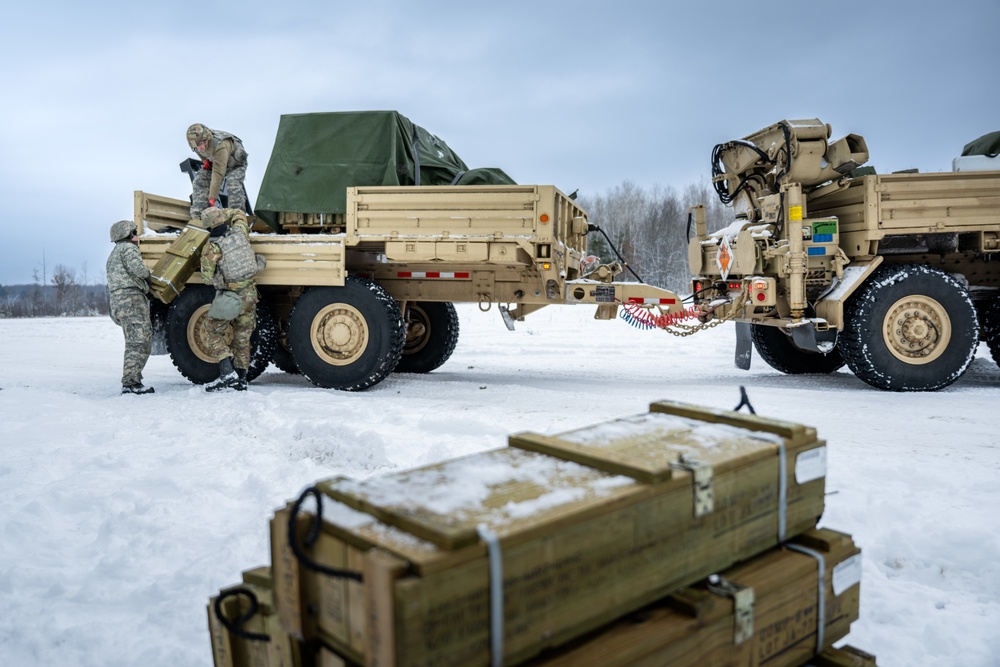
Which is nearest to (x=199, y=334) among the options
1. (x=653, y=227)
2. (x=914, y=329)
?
(x=914, y=329)

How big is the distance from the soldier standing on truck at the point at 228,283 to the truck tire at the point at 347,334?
50cm

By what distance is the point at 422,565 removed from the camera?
1.35 metres

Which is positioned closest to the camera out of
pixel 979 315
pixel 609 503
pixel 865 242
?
pixel 609 503

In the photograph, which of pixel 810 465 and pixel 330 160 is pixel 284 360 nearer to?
pixel 330 160

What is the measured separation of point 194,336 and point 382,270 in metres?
2.12

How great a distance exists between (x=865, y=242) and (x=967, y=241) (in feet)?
4.12

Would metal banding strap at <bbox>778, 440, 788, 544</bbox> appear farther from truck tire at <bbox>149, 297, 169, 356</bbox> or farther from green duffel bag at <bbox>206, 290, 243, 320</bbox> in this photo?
truck tire at <bbox>149, 297, 169, 356</bbox>

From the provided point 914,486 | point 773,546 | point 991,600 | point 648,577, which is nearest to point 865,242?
point 914,486

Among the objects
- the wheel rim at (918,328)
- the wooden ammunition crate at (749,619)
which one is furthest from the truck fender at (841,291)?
the wooden ammunition crate at (749,619)

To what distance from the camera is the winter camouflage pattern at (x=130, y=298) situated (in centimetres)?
744

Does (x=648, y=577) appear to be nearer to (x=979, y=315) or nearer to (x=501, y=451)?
(x=501, y=451)

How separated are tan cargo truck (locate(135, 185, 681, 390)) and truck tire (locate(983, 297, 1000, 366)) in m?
3.60

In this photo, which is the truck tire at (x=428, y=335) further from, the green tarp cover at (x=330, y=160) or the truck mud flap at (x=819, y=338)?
the truck mud flap at (x=819, y=338)

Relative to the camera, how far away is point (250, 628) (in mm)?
1948
